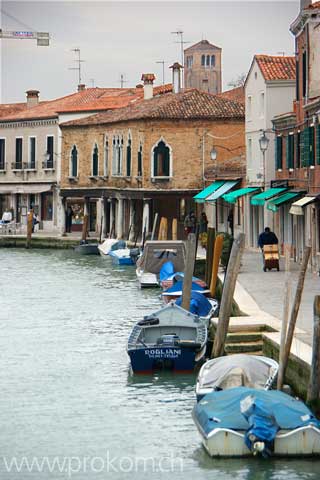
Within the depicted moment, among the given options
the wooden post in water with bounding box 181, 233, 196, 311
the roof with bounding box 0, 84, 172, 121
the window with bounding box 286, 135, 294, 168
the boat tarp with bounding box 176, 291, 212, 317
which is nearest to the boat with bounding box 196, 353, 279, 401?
the wooden post in water with bounding box 181, 233, 196, 311

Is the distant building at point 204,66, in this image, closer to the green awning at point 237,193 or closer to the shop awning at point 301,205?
the green awning at point 237,193

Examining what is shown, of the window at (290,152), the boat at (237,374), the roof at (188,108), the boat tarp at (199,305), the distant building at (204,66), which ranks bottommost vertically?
the boat at (237,374)

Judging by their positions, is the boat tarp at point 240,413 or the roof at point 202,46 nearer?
the boat tarp at point 240,413

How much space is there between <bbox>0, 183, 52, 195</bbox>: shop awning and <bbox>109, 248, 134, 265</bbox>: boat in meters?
16.4

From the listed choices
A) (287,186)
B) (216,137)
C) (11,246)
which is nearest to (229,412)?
(287,186)

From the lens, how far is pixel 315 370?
14.3 m

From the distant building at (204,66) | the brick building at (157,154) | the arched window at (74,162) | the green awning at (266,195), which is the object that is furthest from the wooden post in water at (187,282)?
the distant building at (204,66)

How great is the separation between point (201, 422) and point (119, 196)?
37.2 metres

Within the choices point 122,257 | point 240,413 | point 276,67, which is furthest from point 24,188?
point 240,413

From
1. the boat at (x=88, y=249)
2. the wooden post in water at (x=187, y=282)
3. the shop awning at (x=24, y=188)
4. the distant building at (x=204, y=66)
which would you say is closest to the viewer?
the wooden post in water at (x=187, y=282)

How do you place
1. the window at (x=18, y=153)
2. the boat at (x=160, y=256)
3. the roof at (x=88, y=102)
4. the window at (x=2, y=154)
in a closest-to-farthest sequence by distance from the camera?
the boat at (x=160, y=256) < the roof at (x=88, y=102) < the window at (x=18, y=153) < the window at (x=2, y=154)

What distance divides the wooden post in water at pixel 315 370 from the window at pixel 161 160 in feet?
113

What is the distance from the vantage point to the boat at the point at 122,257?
4256 cm

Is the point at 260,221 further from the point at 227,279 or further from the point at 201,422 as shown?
the point at 201,422
